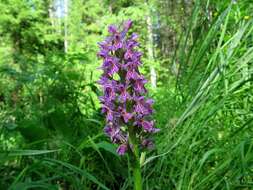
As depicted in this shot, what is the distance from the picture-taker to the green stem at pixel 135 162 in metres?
1.34

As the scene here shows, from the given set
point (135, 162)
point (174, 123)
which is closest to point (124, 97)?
point (135, 162)

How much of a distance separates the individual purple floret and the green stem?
1cm

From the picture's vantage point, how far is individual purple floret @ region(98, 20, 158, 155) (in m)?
1.37

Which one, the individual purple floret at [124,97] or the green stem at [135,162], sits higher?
the individual purple floret at [124,97]

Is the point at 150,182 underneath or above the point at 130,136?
underneath

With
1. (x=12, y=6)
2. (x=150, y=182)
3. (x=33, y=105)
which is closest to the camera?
(x=150, y=182)

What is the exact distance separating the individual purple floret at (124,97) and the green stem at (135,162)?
14mm

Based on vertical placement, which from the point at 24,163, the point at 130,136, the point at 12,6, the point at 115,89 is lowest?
the point at 24,163

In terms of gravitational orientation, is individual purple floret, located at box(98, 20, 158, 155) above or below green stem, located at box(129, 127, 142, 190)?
above

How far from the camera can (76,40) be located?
112ft

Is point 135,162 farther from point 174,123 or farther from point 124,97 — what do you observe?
point 174,123

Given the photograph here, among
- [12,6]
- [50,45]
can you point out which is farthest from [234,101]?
[50,45]

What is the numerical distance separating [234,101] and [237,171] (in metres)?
0.70

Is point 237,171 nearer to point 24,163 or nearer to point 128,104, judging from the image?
point 128,104
